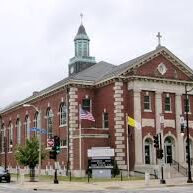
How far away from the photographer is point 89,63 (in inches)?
2761

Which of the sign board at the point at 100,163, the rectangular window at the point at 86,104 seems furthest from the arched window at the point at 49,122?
the sign board at the point at 100,163

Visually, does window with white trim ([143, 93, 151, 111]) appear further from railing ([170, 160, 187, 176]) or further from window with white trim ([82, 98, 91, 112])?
window with white trim ([82, 98, 91, 112])

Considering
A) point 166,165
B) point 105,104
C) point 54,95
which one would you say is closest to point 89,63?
point 54,95

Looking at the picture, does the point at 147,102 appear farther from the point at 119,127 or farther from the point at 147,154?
the point at 147,154

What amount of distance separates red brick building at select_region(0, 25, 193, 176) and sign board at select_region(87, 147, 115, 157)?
202 centimetres

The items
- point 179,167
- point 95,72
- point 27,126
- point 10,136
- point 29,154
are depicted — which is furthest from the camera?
point 10,136

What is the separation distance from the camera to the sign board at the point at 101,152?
1928 inches

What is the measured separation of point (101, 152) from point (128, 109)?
625 cm

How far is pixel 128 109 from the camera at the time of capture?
173ft

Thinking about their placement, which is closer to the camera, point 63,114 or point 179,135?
point 179,135

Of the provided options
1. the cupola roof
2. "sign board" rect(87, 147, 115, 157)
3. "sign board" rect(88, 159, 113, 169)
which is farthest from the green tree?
the cupola roof

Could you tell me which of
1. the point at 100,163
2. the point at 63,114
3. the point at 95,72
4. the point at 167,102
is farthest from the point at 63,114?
the point at 167,102

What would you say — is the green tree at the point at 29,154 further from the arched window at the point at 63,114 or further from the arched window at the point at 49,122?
the arched window at the point at 49,122

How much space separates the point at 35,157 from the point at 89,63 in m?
24.5
